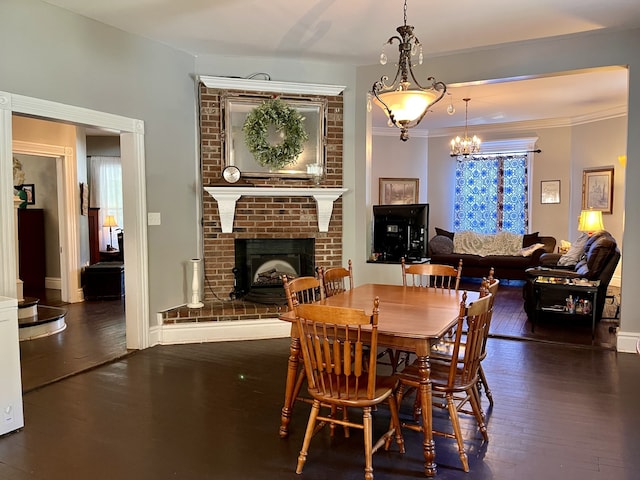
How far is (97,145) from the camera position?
8.55 m

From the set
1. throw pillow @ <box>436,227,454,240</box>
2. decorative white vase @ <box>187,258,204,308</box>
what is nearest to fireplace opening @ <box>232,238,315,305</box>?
decorative white vase @ <box>187,258,204,308</box>

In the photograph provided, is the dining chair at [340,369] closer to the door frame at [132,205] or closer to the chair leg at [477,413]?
the chair leg at [477,413]

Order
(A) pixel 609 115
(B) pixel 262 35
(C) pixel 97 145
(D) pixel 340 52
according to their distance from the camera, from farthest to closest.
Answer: (C) pixel 97 145
(A) pixel 609 115
(D) pixel 340 52
(B) pixel 262 35

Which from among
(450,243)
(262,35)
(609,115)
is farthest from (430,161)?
(262,35)

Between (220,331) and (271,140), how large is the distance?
193 cm

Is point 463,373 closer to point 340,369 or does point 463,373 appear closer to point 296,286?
point 340,369

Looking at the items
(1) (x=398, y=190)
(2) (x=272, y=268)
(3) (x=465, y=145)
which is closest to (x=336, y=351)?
(2) (x=272, y=268)

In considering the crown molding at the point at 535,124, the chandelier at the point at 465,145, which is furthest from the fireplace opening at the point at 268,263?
the crown molding at the point at 535,124

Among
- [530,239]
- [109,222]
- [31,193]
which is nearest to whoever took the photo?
[31,193]

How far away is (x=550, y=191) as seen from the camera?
28.7ft

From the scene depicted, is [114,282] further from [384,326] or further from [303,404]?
[384,326]

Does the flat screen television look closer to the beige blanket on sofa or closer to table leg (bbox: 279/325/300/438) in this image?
table leg (bbox: 279/325/300/438)

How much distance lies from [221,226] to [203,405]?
2190 mm

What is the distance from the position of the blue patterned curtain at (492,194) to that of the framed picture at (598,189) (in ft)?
3.26
